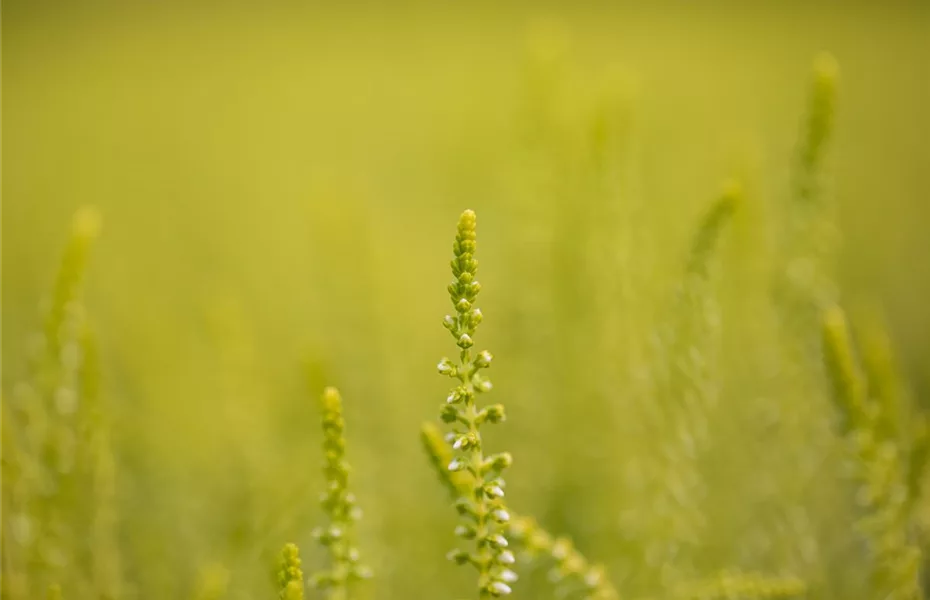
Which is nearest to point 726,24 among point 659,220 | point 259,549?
point 659,220

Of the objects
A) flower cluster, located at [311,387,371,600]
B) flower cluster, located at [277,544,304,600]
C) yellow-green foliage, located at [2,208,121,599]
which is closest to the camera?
flower cluster, located at [277,544,304,600]

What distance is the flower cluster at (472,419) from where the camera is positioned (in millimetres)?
945

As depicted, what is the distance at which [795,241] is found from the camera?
1.70 meters

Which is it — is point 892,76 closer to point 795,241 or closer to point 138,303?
point 795,241

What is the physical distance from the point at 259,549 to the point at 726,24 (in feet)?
29.0

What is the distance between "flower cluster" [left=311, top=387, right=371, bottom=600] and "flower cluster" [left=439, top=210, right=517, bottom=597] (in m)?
0.15

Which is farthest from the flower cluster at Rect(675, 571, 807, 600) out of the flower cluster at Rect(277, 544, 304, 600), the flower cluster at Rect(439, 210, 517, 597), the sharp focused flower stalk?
the flower cluster at Rect(277, 544, 304, 600)

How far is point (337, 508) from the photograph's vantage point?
106 cm

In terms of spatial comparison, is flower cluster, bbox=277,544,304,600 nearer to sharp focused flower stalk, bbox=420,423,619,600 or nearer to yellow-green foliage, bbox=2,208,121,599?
sharp focused flower stalk, bbox=420,423,619,600

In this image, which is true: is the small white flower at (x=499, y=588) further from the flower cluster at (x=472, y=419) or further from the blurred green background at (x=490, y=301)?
the blurred green background at (x=490, y=301)

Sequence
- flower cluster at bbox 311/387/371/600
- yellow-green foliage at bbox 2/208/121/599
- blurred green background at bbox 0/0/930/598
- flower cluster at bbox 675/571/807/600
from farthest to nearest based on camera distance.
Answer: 1. blurred green background at bbox 0/0/930/598
2. yellow-green foliage at bbox 2/208/121/599
3. flower cluster at bbox 675/571/807/600
4. flower cluster at bbox 311/387/371/600

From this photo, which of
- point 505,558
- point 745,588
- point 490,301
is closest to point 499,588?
point 505,558

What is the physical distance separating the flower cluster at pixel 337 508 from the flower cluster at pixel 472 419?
0.48 feet

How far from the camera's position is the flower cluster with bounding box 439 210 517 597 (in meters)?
0.95
